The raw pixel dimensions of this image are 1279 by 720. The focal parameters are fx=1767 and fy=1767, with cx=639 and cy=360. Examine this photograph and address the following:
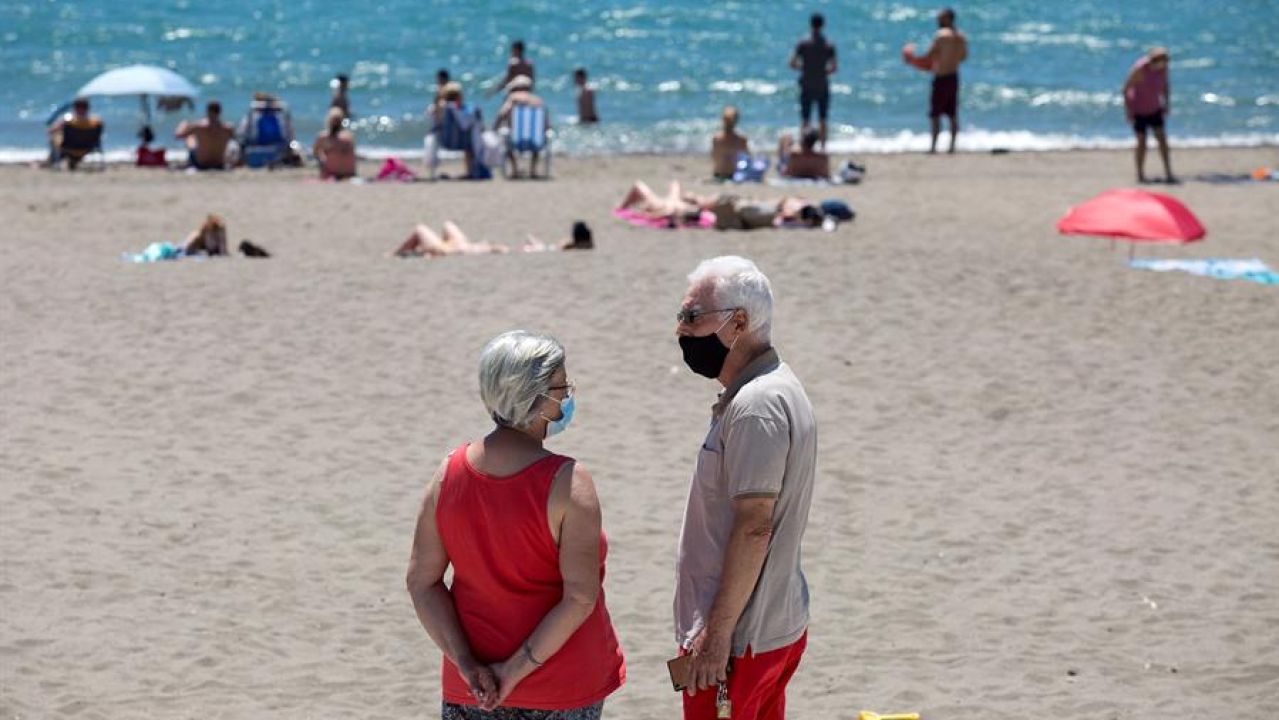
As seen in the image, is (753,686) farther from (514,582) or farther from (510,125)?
(510,125)

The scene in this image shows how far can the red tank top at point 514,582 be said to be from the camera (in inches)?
132

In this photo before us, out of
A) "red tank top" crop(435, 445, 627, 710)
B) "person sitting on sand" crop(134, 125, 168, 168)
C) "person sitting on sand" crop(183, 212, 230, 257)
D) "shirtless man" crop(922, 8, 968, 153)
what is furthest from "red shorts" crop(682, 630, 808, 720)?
"person sitting on sand" crop(134, 125, 168, 168)

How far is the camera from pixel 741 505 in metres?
3.48

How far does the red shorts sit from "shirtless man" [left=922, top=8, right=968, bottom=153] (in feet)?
56.6

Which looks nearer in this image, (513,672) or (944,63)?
(513,672)

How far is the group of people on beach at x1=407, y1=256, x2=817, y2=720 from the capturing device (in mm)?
3359

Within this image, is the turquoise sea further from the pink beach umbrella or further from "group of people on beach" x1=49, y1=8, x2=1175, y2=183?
the pink beach umbrella

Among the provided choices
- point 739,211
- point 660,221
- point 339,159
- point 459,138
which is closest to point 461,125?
point 459,138

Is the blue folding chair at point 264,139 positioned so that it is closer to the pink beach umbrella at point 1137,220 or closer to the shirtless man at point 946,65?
the shirtless man at point 946,65

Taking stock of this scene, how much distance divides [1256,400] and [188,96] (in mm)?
16083

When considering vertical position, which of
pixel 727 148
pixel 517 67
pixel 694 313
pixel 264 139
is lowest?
pixel 264 139

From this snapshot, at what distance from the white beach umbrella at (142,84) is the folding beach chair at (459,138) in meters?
4.67

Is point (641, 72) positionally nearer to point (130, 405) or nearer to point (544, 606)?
point (130, 405)

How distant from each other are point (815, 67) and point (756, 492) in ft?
61.8
